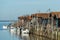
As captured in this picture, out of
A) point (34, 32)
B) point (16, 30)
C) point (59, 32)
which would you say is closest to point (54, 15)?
point (59, 32)

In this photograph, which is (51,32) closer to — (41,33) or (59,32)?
(59,32)

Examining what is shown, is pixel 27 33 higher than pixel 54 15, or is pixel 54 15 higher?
pixel 54 15

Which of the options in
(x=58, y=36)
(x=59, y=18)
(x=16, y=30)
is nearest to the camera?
(x=58, y=36)

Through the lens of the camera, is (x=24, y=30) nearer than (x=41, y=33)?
No

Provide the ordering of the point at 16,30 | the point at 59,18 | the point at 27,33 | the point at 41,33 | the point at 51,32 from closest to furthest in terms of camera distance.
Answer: the point at 51,32 → the point at 59,18 → the point at 41,33 → the point at 27,33 → the point at 16,30

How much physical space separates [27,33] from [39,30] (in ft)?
34.6

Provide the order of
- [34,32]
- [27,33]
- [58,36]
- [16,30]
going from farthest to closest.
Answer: [16,30] < [27,33] < [34,32] < [58,36]

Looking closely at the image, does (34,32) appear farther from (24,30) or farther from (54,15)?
(54,15)

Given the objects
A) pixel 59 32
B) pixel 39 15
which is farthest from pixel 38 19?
pixel 59 32

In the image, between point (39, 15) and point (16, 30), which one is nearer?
point (39, 15)

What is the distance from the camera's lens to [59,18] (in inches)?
2080

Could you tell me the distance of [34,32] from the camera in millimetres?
66000

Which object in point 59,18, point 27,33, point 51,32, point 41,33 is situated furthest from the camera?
point 27,33

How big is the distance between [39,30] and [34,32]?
5960 mm
